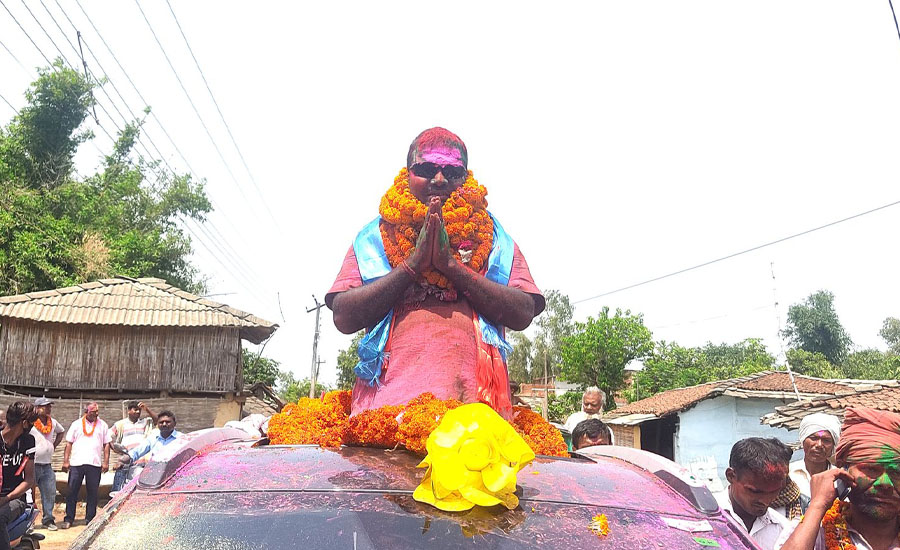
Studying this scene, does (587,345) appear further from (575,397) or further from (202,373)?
(202,373)

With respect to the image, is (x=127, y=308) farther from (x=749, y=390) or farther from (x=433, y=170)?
(x=749, y=390)

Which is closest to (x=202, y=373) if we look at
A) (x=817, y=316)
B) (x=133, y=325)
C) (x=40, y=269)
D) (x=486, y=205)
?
(x=133, y=325)

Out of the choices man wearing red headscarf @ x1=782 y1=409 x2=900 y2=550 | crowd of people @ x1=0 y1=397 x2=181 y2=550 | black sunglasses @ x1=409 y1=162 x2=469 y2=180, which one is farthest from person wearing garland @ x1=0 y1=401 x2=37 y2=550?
Result: man wearing red headscarf @ x1=782 y1=409 x2=900 y2=550

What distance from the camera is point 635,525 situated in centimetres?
178

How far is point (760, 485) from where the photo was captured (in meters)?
3.20

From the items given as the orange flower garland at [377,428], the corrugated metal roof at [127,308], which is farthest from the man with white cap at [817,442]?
the corrugated metal roof at [127,308]

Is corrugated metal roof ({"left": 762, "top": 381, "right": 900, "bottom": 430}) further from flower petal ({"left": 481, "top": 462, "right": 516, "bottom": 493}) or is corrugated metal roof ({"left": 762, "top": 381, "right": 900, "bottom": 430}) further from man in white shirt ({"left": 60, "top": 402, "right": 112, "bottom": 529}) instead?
flower petal ({"left": 481, "top": 462, "right": 516, "bottom": 493})

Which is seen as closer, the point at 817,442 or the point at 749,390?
the point at 817,442

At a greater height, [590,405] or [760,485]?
[590,405]

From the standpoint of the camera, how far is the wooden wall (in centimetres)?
1518

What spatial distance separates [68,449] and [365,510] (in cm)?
975

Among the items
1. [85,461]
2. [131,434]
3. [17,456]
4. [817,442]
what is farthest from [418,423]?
[85,461]

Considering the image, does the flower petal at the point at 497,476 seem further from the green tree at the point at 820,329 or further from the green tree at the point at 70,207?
the green tree at the point at 820,329

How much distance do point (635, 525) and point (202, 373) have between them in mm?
15993
